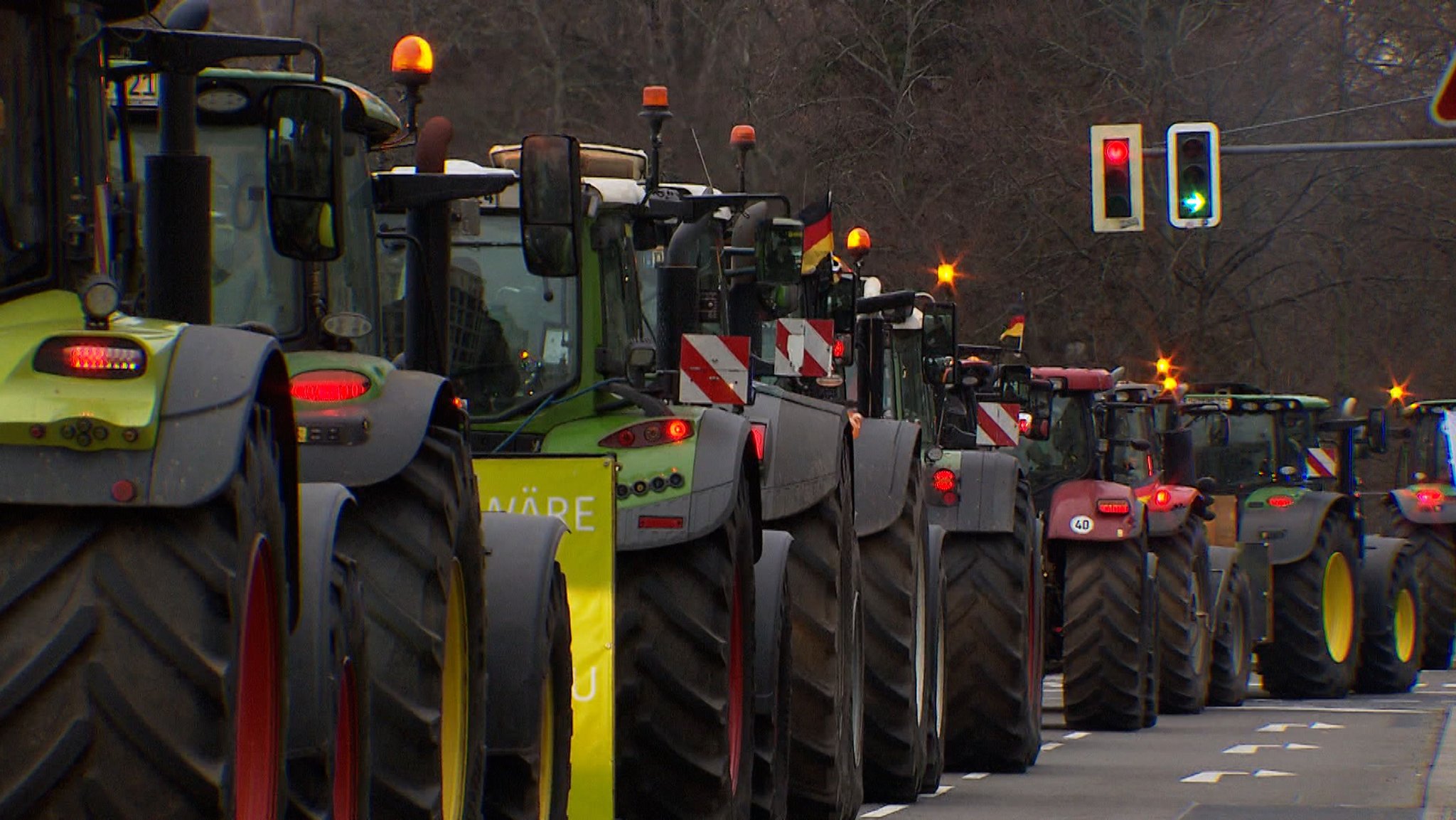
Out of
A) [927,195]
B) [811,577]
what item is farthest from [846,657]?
[927,195]

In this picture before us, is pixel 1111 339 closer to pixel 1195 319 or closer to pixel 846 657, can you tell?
pixel 1195 319

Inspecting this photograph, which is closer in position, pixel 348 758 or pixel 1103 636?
pixel 348 758

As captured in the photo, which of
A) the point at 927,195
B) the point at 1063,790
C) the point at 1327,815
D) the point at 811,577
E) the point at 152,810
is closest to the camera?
the point at 152,810

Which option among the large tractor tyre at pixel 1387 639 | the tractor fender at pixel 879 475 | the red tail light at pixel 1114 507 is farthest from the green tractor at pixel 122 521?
the large tractor tyre at pixel 1387 639

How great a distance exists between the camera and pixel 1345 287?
4144cm

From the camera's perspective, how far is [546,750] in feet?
25.1

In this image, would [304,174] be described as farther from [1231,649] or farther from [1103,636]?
[1231,649]

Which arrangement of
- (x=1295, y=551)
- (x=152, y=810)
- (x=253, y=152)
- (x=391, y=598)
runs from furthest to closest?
1. (x=1295, y=551)
2. (x=253, y=152)
3. (x=391, y=598)
4. (x=152, y=810)

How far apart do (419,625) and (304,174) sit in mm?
1039

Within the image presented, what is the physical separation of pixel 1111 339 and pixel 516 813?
33176mm

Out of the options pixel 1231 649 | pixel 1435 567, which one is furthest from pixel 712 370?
pixel 1435 567

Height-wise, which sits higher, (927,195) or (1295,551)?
(927,195)

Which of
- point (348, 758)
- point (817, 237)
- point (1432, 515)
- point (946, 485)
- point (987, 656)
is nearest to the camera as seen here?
point (348, 758)

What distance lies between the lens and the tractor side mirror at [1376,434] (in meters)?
25.2
